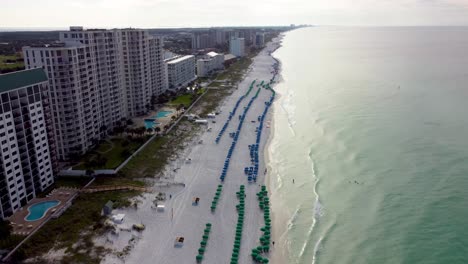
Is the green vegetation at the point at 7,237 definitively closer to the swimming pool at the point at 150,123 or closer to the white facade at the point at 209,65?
the swimming pool at the point at 150,123

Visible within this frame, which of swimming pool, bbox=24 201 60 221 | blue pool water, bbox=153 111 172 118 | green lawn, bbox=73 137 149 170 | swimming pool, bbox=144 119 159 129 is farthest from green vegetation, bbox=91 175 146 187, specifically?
blue pool water, bbox=153 111 172 118

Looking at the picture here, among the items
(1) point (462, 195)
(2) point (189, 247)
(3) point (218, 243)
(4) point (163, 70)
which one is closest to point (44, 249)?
(2) point (189, 247)

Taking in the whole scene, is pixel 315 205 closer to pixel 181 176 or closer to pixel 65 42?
pixel 181 176

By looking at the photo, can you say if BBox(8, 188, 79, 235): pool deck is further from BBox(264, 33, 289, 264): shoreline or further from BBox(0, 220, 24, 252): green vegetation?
BBox(264, 33, 289, 264): shoreline

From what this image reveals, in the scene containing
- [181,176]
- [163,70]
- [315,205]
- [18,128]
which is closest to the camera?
[18,128]

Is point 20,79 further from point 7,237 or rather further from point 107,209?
point 107,209

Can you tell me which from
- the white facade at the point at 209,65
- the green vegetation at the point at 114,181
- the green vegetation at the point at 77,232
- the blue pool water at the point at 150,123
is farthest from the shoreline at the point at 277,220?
the white facade at the point at 209,65
